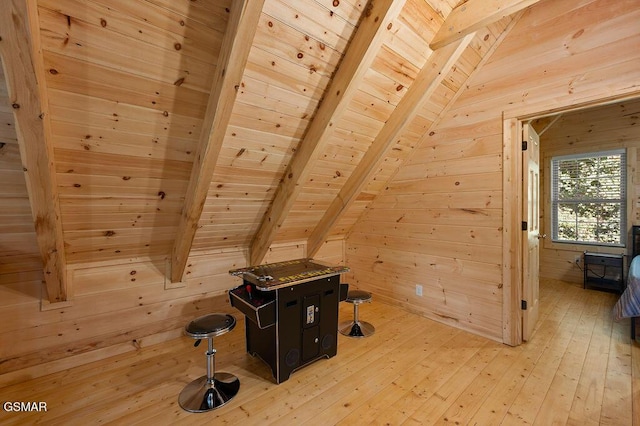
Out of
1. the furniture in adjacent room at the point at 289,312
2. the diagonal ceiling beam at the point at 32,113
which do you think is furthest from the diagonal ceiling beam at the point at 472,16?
the diagonal ceiling beam at the point at 32,113

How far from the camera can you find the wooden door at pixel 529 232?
2.35 m

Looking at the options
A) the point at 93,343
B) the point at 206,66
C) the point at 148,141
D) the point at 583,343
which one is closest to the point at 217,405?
the point at 93,343

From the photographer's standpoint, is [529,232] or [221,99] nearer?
[221,99]

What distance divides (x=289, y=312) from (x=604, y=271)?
496 centimetres

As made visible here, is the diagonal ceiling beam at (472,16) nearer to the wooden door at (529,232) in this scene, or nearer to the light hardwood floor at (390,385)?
the wooden door at (529,232)

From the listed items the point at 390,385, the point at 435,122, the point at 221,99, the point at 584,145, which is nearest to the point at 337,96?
the point at 221,99

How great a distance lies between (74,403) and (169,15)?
8.05 ft

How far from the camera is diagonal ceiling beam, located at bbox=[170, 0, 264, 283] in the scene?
1.18 meters

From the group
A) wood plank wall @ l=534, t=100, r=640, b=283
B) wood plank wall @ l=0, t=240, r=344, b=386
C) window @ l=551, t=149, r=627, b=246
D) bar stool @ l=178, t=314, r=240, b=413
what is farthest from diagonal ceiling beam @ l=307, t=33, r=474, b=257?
window @ l=551, t=149, r=627, b=246

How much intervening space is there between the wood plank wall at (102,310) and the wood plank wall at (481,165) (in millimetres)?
2055

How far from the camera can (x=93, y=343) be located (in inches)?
88.3

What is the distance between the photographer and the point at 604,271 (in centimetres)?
396

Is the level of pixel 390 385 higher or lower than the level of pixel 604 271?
lower

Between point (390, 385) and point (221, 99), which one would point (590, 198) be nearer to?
point (390, 385)
